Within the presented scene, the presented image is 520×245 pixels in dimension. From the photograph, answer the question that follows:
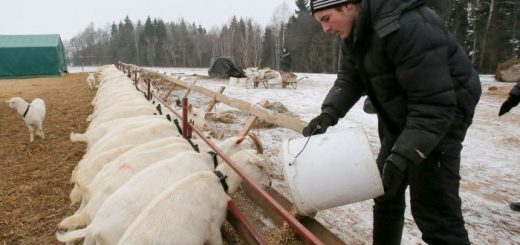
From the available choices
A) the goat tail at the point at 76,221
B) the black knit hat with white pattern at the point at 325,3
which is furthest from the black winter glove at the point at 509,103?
the goat tail at the point at 76,221

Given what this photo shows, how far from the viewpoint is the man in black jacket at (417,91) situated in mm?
1941

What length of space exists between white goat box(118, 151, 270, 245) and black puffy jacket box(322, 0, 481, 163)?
1512 millimetres

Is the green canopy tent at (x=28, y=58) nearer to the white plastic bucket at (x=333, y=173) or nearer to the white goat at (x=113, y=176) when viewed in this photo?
the white goat at (x=113, y=176)

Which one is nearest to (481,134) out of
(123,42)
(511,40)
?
(511,40)

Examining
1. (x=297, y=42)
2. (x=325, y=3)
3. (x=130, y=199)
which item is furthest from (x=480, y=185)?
(x=297, y=42)

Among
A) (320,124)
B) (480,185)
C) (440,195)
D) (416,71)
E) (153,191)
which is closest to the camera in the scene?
(416,71)

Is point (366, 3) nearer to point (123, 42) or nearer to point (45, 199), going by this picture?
point (45, 199)

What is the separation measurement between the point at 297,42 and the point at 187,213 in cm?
4866

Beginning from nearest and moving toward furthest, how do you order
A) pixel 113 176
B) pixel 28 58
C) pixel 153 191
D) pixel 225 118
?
pixel 153 191 < pixel 113 176 < pixel 225 118 < pixel 28 58

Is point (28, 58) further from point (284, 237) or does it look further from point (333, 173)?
point (333, 173)

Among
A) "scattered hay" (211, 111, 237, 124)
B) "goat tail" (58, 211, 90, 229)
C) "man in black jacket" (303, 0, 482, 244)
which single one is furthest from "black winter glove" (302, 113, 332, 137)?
"scattered hay" (211, 111, 237, 124)

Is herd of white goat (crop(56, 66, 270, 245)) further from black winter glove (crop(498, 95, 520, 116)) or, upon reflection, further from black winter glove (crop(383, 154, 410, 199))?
black winter glove (crop(498, 95, 520, 116))

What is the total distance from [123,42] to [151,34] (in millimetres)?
9098

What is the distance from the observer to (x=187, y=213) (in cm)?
278
